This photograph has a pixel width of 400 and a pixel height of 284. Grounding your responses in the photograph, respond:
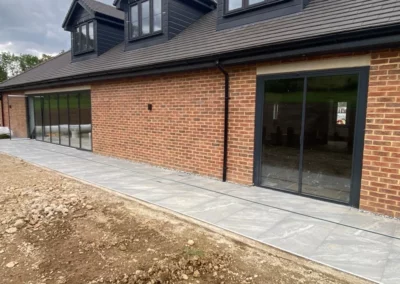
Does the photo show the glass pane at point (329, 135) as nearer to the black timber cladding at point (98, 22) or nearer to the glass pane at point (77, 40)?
the black timber cladding at point (98, 22)

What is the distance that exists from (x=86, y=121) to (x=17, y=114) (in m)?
7.18

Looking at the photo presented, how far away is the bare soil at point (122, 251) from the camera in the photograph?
2605 millimetres

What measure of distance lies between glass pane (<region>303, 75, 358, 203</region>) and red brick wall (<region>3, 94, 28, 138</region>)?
14.5 m

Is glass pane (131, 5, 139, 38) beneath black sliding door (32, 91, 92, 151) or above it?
above

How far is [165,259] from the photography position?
9.48 feet

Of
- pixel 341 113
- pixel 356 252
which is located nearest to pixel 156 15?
pixel 341 113

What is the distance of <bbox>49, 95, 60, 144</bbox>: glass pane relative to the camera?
11778 millimetres

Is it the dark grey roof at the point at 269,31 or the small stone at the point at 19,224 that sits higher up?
the dark grey roof at the point at 269,31

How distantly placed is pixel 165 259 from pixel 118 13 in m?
11.8

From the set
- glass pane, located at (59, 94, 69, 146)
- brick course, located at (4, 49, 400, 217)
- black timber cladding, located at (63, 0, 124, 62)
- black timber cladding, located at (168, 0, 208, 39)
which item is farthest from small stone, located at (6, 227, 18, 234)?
black timber cladding, located at (63, 0, 124, 62)

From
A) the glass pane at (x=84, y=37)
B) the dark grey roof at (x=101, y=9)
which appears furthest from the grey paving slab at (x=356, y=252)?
the glass pane at (x=84, y=37)

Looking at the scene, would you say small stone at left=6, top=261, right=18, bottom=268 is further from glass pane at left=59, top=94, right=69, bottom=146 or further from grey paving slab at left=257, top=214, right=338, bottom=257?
glass pane at left=59, top=94, right=69, bottom=146

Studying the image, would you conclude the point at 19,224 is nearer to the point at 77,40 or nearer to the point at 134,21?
the point at 134,21

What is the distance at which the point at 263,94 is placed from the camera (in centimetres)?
536
